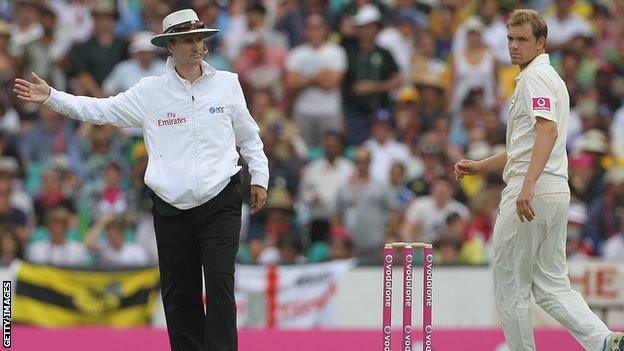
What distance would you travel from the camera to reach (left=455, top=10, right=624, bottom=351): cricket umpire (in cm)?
857

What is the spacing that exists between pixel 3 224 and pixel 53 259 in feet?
2.21

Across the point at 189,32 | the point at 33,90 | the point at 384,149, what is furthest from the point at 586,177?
the point at 33,90

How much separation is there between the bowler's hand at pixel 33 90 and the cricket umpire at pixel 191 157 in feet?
0.04

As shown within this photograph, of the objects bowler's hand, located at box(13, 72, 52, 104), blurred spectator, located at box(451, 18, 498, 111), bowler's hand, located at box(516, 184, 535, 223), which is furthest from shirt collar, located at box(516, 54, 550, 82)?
blurred spectator, located at box(451, 18, 498, 111)

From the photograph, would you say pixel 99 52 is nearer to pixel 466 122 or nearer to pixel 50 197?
pixel 50 197

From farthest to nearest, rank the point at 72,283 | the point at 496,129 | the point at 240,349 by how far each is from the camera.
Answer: the point at 496,129 < the point at 72,283 < the point at 240,349

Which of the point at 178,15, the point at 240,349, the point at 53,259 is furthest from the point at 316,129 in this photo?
the point at 178,15

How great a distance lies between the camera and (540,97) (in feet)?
28.0

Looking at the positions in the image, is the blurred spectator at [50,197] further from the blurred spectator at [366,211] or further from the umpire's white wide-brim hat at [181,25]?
the umpire's white wide-brim hat at [181,25]

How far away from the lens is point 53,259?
1506 centimetres

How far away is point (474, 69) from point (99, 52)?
4.28 meters

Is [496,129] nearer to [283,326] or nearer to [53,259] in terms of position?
[283,326]

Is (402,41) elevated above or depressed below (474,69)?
above

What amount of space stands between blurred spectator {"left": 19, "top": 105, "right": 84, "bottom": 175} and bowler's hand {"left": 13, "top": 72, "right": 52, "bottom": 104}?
7981mm
